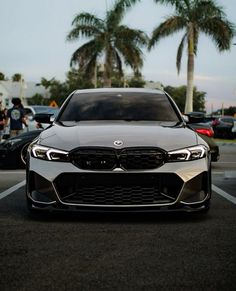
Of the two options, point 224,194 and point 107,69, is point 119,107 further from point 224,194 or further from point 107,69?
point 107,69

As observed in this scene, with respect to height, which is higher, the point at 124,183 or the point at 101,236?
the point at 124,183

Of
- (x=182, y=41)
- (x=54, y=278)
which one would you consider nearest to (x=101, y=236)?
(x=54, y=278)

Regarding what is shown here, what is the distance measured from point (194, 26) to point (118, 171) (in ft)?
105

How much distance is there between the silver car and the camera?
6250mm

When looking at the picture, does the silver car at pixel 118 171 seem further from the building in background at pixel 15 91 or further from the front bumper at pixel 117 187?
the building in background at pixel 15 91

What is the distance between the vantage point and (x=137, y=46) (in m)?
40.5

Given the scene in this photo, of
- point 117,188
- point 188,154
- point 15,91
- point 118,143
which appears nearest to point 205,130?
point 188,154

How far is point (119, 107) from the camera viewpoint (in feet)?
25.4

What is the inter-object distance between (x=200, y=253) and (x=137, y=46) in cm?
3613

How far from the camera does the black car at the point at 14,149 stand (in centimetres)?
1377

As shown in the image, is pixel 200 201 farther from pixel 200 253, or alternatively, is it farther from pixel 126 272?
pixel 126 272

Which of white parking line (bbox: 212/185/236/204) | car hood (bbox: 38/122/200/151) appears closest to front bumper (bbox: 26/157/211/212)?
car hood (bbox: 38/122/200/151)

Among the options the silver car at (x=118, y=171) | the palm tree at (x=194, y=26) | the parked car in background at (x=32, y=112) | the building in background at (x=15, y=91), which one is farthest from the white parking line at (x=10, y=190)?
the building in background at (x=15, y=91)

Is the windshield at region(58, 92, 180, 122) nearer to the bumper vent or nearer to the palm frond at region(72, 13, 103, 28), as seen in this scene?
the bumper vent
